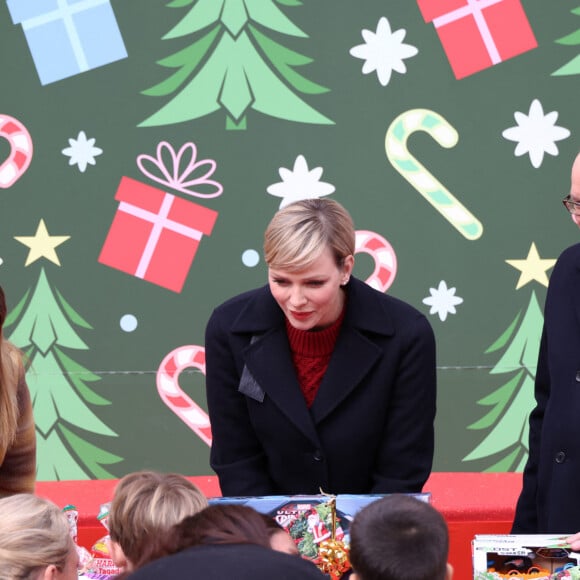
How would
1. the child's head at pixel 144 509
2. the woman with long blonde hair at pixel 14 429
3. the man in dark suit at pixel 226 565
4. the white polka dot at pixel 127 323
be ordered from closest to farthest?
the man in dark suit at pixel 226 565 → the child's head at pixel 144 509 → the woman with long blonde hair at pixel 14 429 → the white polka dot at pixel 127 323

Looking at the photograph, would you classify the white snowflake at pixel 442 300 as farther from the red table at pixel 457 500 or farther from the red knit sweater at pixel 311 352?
the red knit sweater at pixel 311 352

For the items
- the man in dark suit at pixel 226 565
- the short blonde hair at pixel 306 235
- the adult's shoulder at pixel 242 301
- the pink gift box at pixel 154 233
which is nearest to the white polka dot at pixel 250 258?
the pink gift box at pixel 154 233

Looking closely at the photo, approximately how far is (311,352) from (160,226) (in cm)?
150

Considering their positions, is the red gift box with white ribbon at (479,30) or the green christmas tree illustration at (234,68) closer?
the red gift box with white ribbon at (479,30)

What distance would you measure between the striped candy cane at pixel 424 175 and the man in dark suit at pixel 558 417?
52.1 inches

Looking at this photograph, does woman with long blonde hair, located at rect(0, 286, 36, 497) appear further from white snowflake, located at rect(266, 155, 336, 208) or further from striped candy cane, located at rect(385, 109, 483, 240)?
striped candy cane, located at rect(385, 109, 483, 240)

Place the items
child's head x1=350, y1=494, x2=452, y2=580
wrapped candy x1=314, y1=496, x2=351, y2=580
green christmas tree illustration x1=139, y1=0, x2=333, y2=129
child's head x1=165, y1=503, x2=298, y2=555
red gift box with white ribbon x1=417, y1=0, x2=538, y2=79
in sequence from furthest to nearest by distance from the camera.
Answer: green christmas tree illustration x1=139, y1=0, x2=333, y2=129 < red gift box with white ribbon x1=417, y1=0, x2=538, y2=79 < wrapped candy x1=314, y1=496, x2=351, y2=580 < child's head x1=350, y1=494, x2=452, y2=580 < child's head x1=165, y1=503, x2=298, y2=555

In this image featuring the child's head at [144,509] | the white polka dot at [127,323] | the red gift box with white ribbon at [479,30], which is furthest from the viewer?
the white polka dot at [127,323]

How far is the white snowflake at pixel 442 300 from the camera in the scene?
4332mm

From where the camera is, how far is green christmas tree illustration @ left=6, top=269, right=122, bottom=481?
443cm

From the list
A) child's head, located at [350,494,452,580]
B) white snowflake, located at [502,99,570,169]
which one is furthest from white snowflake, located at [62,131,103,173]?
child's head, located at [350,494,452,580]

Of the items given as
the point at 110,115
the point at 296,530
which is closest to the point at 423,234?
the point at 110,115

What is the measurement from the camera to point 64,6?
4262 millimetres

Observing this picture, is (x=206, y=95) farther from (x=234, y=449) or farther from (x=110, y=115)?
(x=234, y=449)
